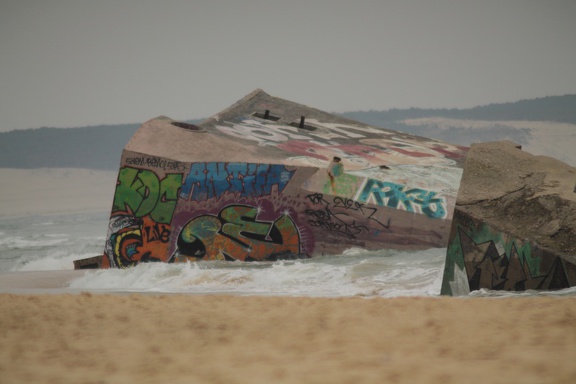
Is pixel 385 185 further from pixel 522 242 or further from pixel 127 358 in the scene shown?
pixel 127 358

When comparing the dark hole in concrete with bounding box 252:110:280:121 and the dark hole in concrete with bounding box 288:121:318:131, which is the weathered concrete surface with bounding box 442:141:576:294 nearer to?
the dark hole in concrete with bounding box 288:121:318:131

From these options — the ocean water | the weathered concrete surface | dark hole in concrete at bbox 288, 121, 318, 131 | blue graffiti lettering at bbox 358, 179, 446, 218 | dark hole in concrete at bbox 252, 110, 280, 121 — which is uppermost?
dark hole in concrete at bbox 252, 110, 280, 121

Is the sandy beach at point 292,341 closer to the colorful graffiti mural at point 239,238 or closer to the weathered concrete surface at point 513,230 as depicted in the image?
the weathered concrete surface at point 513,230

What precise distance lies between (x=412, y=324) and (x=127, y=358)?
2513mm

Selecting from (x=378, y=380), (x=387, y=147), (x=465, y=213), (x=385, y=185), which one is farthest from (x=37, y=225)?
(x=378, y=380)

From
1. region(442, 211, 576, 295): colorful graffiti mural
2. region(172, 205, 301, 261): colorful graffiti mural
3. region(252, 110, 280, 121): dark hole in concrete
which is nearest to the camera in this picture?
region(442, 211, 576, 295): colorful graffiti mural

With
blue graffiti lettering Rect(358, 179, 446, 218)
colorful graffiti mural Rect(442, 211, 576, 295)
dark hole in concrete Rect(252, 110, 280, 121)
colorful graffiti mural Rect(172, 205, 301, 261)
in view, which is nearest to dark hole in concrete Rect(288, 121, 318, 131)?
dark hole in concrete Rect(252, 110, 280, 121)

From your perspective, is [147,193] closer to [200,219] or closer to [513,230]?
[200,219]

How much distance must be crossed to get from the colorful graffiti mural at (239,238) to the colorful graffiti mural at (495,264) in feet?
24.8

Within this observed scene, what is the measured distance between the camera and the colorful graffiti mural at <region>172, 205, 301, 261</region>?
1706 cm

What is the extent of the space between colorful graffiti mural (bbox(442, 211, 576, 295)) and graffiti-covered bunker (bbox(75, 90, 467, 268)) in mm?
7313

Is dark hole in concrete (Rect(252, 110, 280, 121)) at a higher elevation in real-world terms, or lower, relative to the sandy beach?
higher

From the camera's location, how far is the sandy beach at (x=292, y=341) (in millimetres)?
5383

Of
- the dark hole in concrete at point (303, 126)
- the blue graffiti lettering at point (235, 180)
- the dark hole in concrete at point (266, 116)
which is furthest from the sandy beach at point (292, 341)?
the dark hole in concrete at point (266, 116)
